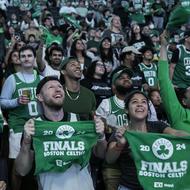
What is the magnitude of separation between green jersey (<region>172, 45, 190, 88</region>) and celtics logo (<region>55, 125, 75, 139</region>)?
10.8 ft

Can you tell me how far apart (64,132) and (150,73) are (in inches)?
156

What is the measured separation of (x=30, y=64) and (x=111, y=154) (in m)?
1.94

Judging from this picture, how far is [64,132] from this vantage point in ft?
14.7

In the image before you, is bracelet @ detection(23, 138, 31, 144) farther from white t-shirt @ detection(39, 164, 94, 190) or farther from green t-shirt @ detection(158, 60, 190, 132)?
green t-shirt @ detection(158, 60, 190, 132)

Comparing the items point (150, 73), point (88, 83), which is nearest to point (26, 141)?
point (88, 83)

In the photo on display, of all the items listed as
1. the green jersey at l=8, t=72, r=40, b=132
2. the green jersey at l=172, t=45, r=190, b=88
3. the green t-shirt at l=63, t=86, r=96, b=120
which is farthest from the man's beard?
the green jersey at l=172, t=45, r=190, b=88

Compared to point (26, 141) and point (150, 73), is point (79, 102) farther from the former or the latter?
point (150, 73)

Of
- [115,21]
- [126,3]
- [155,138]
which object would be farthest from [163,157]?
[126,3]

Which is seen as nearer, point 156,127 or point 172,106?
point 156,127

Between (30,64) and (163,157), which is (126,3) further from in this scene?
(163,157)

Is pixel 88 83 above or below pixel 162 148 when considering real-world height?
above

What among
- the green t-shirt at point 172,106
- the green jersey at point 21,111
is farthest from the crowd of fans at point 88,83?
the green t-shirt at point 172,106

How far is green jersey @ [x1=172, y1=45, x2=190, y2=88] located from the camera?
7.48m

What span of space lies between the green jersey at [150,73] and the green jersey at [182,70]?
0.52 metres
